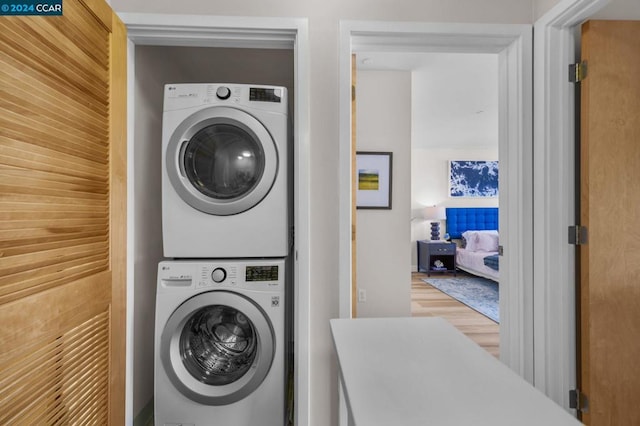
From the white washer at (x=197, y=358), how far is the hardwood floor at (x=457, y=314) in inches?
80.2

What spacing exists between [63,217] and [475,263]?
18.6ft

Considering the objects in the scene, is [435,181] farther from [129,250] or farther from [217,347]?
[129,250]

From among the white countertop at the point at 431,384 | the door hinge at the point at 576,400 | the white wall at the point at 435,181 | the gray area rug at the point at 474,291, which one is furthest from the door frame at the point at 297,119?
the white wall at the point at 435,181

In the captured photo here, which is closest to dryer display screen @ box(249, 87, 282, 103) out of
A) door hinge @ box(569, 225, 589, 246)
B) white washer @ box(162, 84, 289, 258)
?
white washer @ box(162, 84, 289, 258)

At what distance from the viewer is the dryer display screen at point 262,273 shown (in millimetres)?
1726

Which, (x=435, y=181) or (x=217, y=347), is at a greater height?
(x=435, y=181)

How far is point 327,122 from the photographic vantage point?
1.64m

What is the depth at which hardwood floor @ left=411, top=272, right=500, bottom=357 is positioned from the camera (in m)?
3.15

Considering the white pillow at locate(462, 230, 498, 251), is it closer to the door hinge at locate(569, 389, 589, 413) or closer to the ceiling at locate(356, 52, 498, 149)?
the ceiling at locate(356, 52, 498, 149)

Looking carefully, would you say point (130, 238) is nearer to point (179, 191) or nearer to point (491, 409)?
point (179, 191)

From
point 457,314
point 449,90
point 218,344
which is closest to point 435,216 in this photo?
point 457,314

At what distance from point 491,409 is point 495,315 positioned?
369 centimetres

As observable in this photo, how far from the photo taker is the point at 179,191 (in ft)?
5.65

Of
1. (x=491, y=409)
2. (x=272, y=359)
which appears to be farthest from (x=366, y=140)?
(x=491, y=409)
